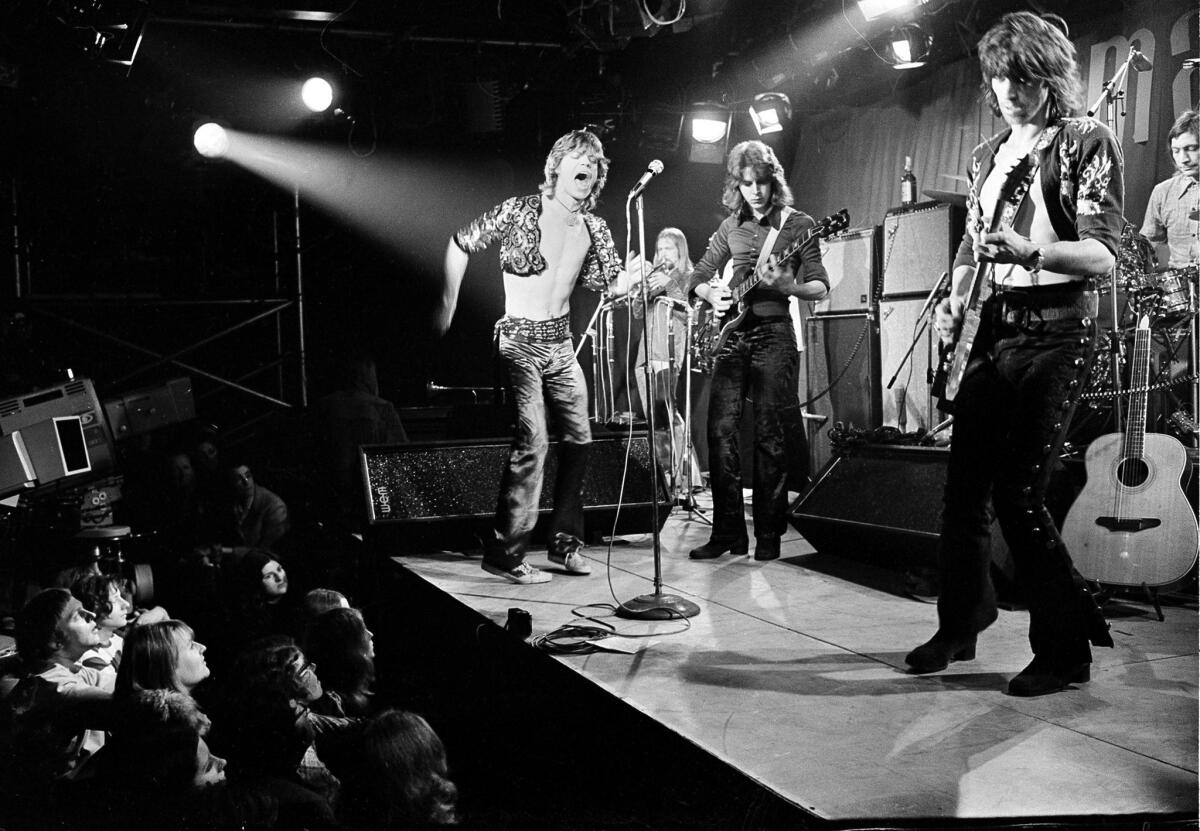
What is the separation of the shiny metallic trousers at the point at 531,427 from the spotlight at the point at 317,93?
178 inches

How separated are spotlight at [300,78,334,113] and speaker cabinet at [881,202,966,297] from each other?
463 centimetres

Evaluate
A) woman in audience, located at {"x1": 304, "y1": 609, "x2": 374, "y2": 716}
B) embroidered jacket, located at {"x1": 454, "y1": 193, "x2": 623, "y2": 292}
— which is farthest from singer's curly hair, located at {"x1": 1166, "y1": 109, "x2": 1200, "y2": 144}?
woman in audience, located at {"x1": 304, "y1": 609, "x2": 374, "y2": 716}

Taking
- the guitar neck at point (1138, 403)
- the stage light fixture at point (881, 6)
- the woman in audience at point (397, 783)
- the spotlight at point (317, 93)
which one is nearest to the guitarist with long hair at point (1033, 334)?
the guitar neck at point (1138, 403)

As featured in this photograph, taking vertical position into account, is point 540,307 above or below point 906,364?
above

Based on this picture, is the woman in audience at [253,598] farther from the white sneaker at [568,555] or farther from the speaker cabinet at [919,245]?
the speaker cabinet at [919,245]

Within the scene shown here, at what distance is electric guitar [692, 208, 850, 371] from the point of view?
505 cm

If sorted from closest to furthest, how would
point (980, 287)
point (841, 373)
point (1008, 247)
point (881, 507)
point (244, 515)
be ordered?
1. point (1008, 247)
2. point (980, 287)
3. point (881, 507)
4. point (244, 515)
5. point (841, 373)

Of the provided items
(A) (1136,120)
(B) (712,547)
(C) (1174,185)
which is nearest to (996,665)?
(B) (712,547)

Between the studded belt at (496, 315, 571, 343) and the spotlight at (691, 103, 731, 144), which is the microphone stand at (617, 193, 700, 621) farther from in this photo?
the spotlight at (691, 103, 731, 144)

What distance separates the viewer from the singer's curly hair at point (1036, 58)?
2.81m

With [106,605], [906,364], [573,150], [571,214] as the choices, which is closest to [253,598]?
[106,605]

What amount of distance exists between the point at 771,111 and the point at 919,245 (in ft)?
6.73

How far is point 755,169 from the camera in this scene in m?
5.13

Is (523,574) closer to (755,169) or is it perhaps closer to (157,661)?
(157,661)
